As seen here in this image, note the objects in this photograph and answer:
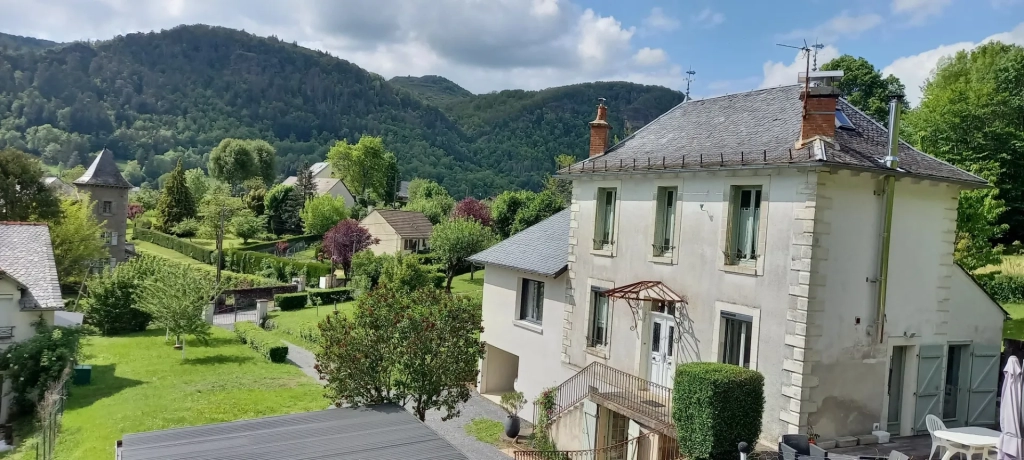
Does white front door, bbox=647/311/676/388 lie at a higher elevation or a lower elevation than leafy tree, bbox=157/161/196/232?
lower

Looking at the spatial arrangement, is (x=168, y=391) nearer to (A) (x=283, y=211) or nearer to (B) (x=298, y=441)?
(B) (x=298, y=441)

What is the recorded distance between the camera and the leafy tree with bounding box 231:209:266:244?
6619 centimetres

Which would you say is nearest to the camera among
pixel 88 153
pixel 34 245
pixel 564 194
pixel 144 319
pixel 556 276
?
pixel 556 276

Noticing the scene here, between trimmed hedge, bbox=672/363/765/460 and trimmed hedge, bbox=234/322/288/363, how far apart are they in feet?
71.9

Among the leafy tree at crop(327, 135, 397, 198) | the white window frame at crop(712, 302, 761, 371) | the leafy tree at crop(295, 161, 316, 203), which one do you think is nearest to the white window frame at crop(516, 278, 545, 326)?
the white window frame at crop(712, 302, 761, 371)

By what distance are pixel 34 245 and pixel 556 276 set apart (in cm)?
2386

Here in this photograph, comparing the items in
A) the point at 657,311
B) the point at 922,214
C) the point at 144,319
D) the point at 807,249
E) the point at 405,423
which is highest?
the point at 922,214

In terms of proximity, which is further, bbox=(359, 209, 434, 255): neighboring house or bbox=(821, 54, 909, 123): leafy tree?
bbox=(359, 209, 434, 255): neighboring house

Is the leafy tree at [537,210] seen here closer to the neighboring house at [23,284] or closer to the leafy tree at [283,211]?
the leafy tree at [283,211]

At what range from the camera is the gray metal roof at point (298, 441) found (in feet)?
35.1

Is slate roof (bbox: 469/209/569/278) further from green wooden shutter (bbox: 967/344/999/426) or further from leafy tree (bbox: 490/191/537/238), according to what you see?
leafy tree (bbox: 490/191/537/238)

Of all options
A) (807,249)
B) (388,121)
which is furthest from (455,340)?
(388,121)

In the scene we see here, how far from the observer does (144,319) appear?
3653cm

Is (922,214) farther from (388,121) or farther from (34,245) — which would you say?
(388,121)
